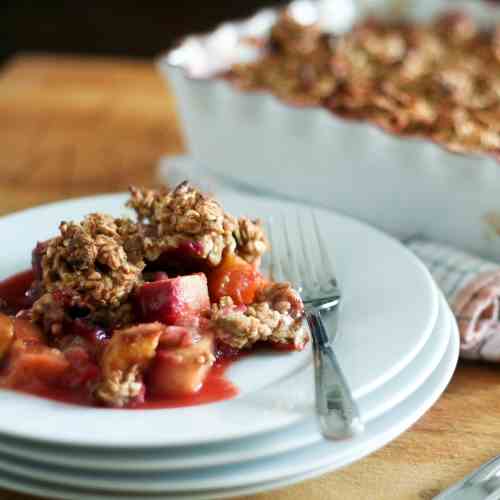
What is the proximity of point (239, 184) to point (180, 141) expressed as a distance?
56 cm

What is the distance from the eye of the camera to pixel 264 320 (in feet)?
4.61

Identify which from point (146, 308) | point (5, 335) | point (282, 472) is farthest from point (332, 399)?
point (5, 335)

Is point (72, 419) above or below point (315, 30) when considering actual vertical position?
above

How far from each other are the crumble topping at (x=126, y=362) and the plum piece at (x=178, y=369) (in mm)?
16

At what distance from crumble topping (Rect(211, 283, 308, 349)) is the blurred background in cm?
357

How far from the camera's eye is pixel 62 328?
1.42 meters

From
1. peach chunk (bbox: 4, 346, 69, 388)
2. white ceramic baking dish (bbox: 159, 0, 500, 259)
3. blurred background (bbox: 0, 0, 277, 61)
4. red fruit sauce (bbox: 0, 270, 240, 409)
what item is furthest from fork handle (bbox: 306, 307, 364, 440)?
blurred background (bbox: 0, 0, 277, 61)

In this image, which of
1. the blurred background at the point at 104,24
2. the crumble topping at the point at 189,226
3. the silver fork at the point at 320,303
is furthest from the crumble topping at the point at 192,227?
the blurred background at the point at 104,24

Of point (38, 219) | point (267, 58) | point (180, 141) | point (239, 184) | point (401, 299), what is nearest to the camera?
point (401, 299)

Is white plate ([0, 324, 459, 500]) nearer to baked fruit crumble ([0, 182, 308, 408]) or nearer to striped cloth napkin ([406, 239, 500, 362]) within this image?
baked fruit crumble ([0, 182, 308, 408])

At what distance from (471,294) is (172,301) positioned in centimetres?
64

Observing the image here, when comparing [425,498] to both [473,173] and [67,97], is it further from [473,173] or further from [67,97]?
[67,97]

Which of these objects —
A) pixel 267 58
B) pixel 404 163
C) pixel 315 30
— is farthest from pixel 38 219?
pixel 315 30

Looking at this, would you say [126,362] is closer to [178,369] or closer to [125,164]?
[178,369]
